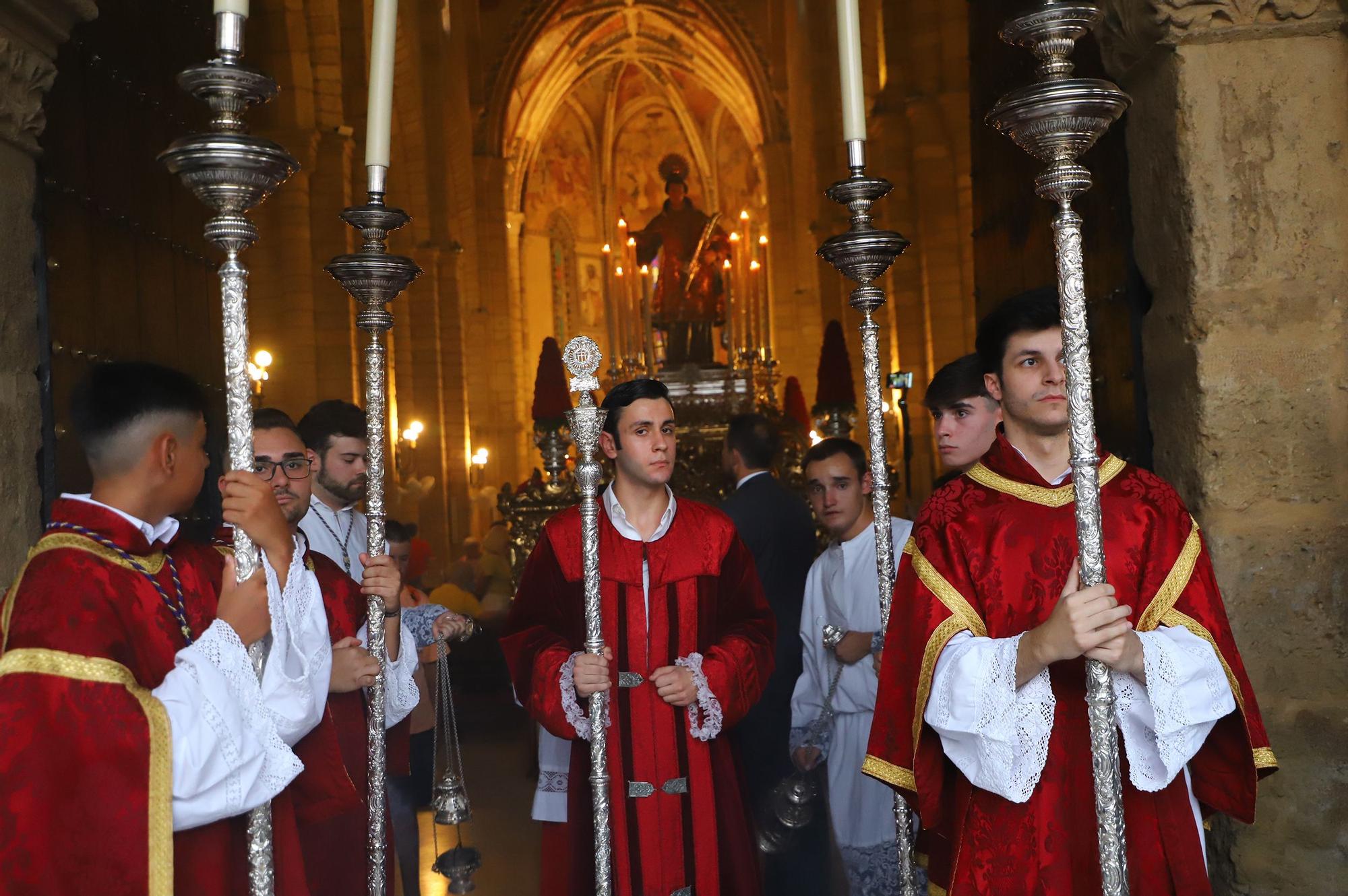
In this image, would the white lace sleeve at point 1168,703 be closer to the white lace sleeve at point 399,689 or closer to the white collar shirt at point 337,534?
the white lace sleeve at point 399,689

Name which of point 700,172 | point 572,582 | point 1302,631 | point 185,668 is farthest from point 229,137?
point 700,172

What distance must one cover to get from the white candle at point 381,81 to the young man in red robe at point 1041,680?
1.29 meters

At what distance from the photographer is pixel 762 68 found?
24.3m

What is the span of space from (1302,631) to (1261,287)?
0.93 metres

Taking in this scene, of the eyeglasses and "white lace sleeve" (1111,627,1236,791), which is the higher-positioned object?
the eyeglasses

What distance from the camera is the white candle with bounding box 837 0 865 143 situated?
2277 mm

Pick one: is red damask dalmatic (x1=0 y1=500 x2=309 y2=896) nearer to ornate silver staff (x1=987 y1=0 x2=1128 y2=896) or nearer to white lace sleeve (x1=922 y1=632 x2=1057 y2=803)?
white lace sleeve (x1=922 y1=632 x2=1057 y2=803)

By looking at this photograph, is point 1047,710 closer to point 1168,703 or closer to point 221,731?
point 1168,703

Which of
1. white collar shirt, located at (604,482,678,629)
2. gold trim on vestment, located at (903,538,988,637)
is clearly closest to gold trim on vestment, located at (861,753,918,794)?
gold trim on vestment, located at (903,538,988,637)

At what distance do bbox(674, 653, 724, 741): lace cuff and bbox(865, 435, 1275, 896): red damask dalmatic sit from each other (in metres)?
0.82

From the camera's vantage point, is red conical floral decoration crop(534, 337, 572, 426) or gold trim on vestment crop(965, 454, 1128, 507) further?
red conical floral decoration crop(534, 337, 572, 426)

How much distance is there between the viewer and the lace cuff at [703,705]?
3.24 meters

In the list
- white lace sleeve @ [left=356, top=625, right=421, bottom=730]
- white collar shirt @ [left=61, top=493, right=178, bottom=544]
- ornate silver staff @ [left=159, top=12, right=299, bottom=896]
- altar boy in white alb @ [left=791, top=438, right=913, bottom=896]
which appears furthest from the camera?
altar boy in white alb @ [left=791, top=438, right=913, bottom=896]

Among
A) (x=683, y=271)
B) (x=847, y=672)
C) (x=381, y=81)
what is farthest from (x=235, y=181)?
(x=683, y=271)
